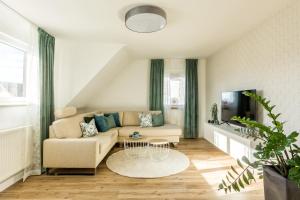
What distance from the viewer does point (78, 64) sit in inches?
152

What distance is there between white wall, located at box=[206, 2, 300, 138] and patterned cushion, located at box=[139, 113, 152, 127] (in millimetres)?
2107

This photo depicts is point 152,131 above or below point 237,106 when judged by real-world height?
below

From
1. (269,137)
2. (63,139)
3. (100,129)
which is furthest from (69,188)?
(269,137)

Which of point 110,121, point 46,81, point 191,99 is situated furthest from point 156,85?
point 46,81

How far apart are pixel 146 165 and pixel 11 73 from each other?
2.57 meters

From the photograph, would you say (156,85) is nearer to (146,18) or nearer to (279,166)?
(146,18)

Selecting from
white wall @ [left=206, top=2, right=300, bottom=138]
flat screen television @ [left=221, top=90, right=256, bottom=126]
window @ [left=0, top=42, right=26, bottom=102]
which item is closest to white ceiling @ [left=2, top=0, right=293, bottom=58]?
white wall @ [left=206, top=2, right=300, bottom=138]

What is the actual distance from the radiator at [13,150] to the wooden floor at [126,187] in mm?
249

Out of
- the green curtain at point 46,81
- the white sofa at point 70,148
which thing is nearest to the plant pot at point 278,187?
the white sofa at point 70,148

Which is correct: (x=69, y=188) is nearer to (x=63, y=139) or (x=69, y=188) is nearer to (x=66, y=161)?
(x=66, y=161)

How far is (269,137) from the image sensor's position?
123 centimetres

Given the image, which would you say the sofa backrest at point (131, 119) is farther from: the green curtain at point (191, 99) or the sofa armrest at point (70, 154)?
the sofa armrest at point (70, 154)

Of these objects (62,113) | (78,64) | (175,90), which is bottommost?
(62,113)

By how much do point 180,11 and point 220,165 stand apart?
2.66 metres
